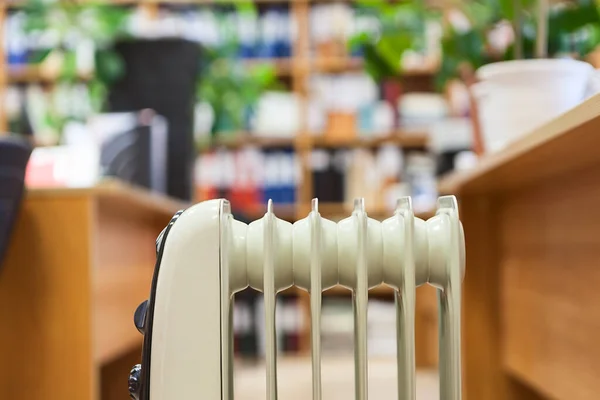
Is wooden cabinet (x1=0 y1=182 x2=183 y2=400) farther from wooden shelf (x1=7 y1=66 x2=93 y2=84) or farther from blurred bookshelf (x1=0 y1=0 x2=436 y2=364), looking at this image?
wooden shelf (x1=7 y1=66 x2=93 y2=84)

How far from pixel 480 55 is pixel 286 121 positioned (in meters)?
2.82

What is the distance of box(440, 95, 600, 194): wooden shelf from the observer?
780 millimetres

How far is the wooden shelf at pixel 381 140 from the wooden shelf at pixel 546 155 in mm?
3059

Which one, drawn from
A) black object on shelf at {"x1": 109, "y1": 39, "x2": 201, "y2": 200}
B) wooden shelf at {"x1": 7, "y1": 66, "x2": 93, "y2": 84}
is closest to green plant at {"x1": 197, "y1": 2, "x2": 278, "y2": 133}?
black object on shelf at {"x1": 109, "y1": 39, "x2": 201, "y2": 200}

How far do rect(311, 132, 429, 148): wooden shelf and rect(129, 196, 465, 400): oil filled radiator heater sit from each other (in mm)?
3786

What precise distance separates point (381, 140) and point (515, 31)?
10.00 ft

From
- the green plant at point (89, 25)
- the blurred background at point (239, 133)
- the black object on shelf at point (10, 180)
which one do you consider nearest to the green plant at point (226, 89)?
the blurred background at point (239, 133)

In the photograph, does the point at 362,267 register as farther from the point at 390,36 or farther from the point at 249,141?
the point at 249,141

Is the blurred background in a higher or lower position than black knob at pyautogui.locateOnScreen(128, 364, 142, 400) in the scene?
higher

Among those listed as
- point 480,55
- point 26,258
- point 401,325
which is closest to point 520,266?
point 480,55

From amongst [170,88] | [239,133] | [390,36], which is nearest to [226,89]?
[170,88]

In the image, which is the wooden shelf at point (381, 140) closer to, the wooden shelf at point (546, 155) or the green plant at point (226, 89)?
the green plant at point (226, 89)

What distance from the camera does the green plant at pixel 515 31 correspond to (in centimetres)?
162

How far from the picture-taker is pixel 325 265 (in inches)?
32.8
